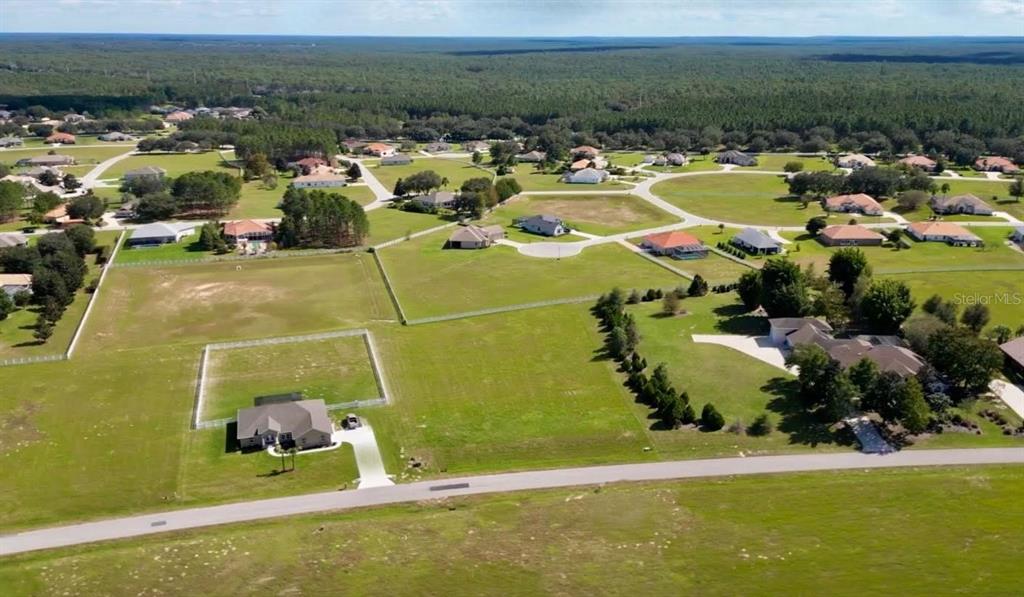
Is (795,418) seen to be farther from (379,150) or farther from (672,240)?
(379,150)

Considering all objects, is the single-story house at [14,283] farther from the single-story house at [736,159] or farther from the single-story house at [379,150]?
the single-story house at [736,159]

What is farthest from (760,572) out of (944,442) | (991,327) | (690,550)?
(991,327)

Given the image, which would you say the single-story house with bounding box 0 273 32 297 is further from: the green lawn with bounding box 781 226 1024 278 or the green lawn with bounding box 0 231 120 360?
the green lawn with bounding box 781 226 1024 278

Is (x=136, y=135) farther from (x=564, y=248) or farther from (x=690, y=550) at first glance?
(x=690, y=550)

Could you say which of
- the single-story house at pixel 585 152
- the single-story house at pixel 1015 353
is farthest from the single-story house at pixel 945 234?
the single-story house at pixel 585 152

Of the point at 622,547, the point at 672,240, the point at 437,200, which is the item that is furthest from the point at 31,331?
the point at 672,240

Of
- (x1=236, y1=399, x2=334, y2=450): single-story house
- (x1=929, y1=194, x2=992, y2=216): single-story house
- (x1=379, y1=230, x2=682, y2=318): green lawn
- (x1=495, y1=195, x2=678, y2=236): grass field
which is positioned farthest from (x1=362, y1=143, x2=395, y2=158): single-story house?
(x1=236, y1=399, x2=334, y2=450): single-story house
